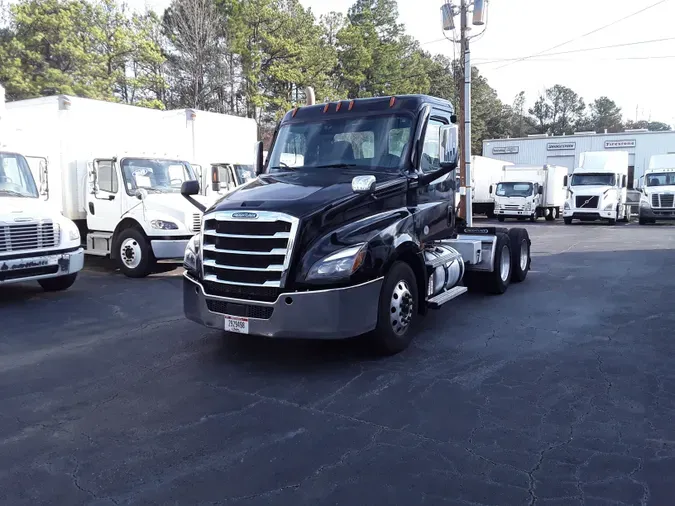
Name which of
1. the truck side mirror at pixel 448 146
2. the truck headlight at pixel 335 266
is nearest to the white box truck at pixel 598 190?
the truck side mirror at pixel 448 146

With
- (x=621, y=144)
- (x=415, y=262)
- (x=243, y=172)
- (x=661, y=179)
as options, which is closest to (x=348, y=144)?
(x=415, y=262)

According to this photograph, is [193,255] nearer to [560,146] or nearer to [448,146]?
[448,146]

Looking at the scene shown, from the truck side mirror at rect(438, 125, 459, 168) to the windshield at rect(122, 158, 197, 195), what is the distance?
6545mm

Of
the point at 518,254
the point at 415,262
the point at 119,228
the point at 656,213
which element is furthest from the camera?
the point at 656,213

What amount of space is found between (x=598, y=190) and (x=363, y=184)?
25238 millimetres

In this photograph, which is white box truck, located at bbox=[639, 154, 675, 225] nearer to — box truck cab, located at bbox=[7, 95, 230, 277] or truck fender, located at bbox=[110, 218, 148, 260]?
box truck cab, located at bbox=[7, 95, 230, 277]

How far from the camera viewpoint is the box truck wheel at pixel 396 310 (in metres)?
5.94

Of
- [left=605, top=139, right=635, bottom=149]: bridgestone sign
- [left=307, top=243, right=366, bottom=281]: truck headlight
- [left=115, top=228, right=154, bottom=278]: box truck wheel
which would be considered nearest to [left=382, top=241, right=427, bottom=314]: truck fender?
[left=307, top=243, right=366, bottom=281]: truck headlight

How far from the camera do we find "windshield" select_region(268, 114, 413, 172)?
668 cm

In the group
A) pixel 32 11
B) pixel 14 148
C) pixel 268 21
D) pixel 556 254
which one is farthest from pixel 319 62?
pixel 14 148

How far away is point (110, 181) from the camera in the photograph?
39.9ft

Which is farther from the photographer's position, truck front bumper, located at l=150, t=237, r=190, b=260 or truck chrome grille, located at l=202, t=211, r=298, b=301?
truck front bumper, located at l=150, t=237, r=190, b=260

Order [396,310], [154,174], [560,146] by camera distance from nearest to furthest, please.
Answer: [396,310] < [154,174] < [560,146]

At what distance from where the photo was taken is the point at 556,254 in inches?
617
